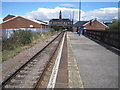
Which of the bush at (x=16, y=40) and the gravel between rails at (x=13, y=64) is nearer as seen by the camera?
the gravel between rails at (x=13, y=64)

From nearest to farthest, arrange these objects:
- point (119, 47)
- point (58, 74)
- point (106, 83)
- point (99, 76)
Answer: point (106, 83), point (99, 76), point (58, 74), point (119, 47)

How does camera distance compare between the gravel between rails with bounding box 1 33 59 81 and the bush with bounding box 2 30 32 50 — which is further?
the bush with bounding box 2 30 32 50

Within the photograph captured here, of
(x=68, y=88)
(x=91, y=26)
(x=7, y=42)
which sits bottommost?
(x=68, y=88)

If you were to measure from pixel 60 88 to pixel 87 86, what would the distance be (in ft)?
2.82

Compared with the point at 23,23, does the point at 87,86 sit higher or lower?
lower

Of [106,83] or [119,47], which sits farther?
[119,47]

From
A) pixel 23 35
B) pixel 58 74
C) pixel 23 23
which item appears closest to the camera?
pixel 58 74

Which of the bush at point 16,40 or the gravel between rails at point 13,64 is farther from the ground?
the bush at point 16,40

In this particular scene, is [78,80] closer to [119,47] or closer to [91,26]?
[119,47]

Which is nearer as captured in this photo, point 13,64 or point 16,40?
point 13,64

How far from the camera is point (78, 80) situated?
17.8 ft

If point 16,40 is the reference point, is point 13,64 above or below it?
below

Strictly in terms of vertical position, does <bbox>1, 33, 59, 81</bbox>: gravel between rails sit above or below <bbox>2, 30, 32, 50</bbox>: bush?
below

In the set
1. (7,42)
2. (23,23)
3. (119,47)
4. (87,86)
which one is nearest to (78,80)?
(87,86)
